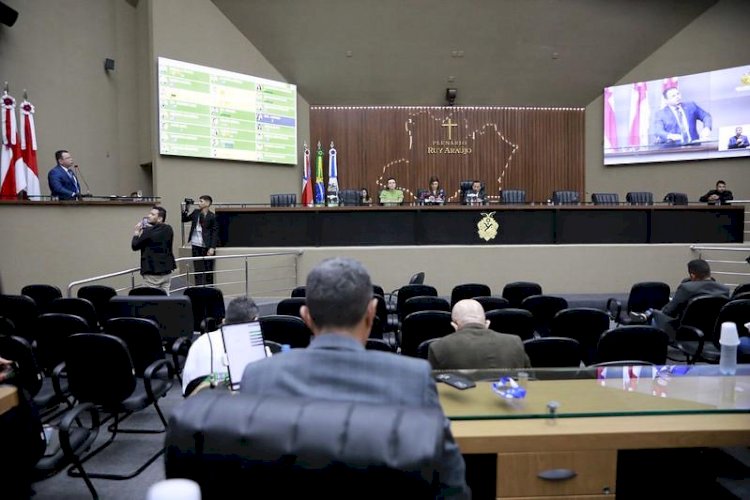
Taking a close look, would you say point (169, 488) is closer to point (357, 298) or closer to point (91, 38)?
point (357, 298)

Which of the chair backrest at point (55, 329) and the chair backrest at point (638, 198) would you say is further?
the chair backrest at point (638, 198)

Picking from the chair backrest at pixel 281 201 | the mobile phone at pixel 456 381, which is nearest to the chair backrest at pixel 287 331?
the mobile phone at pixel 456 381

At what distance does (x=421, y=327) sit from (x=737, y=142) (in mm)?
10201

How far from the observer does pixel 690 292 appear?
4.93m

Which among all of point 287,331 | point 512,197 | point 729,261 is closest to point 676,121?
point 729,261

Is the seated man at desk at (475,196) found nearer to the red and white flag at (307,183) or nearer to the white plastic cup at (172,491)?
the red and white flag at (307,183)

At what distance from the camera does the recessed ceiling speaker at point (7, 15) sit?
8.22m

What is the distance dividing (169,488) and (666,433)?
1399 mm

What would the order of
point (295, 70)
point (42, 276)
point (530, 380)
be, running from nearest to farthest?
point (530, 380) → point (42, 276) → point (295, 70)

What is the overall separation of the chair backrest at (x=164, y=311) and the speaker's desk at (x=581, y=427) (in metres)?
3.12

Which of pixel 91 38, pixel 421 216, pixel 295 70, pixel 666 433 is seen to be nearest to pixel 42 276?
pixel 91 38

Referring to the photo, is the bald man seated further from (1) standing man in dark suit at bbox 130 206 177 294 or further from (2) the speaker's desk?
(1) standing man in dark suit at bbox 130 206 177 294

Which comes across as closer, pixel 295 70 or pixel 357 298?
pixel 357 298

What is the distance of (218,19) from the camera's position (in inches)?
431
